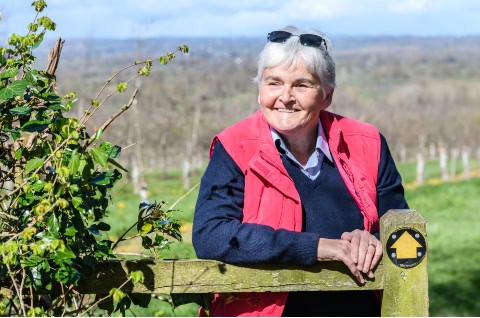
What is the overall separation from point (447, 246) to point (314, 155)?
10.1 m

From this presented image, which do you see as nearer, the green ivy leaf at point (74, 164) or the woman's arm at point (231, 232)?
the green ivy leaf at point (74, 164)

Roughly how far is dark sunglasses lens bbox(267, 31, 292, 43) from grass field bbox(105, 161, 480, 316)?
86 centimetres

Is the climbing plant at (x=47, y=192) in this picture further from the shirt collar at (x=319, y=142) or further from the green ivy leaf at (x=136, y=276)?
the shirt collar at (x=319, y=142)

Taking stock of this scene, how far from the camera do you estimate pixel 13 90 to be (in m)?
2.60

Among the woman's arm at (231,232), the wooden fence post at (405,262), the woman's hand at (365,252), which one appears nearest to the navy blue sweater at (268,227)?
the woman's arm at (231,232)

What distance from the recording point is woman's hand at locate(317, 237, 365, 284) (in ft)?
8.32

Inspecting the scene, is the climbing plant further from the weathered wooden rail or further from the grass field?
the grass field

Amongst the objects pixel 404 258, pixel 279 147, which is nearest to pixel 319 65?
pixel 279 147

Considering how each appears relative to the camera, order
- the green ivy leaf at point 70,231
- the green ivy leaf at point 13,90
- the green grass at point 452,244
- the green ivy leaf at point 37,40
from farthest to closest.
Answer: the green grass at point 452,244
the green ivy leaf at point 37,40
the green ivy leaf at point 13,90
the green ivy leaf at point 70,231

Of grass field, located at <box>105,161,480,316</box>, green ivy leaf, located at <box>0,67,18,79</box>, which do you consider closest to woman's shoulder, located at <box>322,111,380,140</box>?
grass field, located at <box>105,161,480,316</box>

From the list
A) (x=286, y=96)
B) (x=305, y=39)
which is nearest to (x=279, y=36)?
(x=305, y=39)

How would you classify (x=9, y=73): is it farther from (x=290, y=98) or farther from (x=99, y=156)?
(x=290, y=98)

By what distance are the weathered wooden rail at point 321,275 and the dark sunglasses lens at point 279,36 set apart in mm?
820

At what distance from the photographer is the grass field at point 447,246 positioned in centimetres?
720
